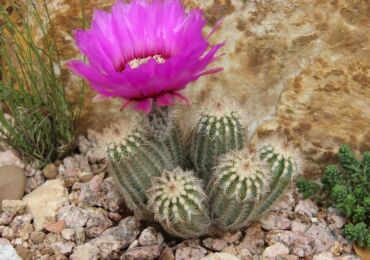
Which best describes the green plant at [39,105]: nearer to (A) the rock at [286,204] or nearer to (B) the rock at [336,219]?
(A) the rock at [286,204]

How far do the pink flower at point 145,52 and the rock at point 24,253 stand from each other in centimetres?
83

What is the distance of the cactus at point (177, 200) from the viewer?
6.27 ft

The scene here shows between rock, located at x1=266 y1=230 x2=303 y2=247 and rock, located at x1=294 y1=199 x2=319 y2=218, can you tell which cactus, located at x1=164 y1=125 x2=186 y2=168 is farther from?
rock, located at x1=294 y1=199 x2=319 y2=218

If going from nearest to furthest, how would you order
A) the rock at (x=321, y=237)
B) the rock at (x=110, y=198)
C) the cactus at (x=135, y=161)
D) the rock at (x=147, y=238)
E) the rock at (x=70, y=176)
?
the cactus at (x=135, y=161) < the rock at (x=147, y=238) < the rock at (x=321, y=237) < the rock at (x=110, y=198) < the rock at (x=70, y=176)

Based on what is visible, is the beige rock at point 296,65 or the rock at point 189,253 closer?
the rock at point 189,253

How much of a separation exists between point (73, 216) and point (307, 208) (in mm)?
1013

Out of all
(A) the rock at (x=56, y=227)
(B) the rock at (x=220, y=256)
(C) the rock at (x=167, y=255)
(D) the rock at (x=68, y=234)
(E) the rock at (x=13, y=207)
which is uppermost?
(E) the rock at (x=13, y=207)

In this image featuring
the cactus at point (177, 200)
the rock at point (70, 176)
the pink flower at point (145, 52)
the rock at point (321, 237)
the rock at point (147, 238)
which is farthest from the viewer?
the rock at point (70, 176)

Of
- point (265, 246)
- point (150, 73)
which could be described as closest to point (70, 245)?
point (265, 246)

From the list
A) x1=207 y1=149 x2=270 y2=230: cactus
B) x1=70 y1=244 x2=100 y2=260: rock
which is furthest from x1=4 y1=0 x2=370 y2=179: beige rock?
x1=70 y1=244 x2=100 y2=260: rock

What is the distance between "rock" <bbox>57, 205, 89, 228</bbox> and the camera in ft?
7.87

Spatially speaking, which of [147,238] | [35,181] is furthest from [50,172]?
[147,238]

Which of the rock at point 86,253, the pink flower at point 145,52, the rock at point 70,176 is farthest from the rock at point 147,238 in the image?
the pink flower at point 145,52

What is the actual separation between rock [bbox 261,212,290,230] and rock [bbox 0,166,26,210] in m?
1.07
